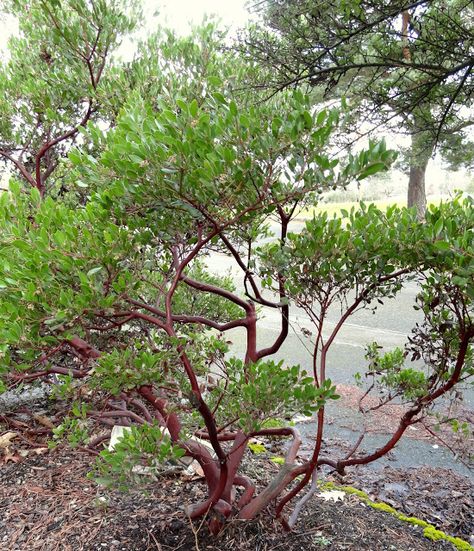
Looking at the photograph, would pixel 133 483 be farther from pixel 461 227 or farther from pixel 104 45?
pixel 104 45

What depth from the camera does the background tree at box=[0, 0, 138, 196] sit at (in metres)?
2.68

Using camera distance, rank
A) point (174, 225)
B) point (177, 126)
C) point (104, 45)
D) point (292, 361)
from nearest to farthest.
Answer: point (177, 126)
point (174, 225)
point (104, 45)
point (292, 361)

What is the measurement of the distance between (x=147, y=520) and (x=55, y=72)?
2.64 meters

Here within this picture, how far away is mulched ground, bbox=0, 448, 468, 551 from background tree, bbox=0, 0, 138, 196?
6.28ft

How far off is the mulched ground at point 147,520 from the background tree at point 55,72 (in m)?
1.91

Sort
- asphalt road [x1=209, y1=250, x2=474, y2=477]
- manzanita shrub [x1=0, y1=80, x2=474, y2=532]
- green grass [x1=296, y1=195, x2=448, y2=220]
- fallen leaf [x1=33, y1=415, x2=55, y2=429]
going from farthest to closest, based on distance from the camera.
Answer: asphalt road [x1=209, y1=250, x2=474, y2=477] < fallen leaf [x1=33, y1=415, x2=55, y2=429] < green grass [x1=296, y1=195, x2=448, y2=220] < manzanita shrub [x1=0, y1=80, x2=474, y2=532]

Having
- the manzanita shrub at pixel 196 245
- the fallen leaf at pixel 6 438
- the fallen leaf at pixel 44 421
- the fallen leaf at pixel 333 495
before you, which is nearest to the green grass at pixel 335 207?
the manzanita shrub at pixel 196 245

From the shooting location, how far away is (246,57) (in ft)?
8.55

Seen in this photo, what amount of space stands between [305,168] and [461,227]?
23.1 inches

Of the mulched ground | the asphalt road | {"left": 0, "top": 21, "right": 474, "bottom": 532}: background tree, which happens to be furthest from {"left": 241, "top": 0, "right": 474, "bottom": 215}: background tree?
the mulched ground

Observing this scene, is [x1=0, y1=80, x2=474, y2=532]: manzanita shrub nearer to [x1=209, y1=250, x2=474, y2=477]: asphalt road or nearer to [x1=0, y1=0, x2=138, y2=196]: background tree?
[x1=209, y1=250, x2=474, y2=477]: asphalt road

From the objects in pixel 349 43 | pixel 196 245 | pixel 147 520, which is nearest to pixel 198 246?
pixel 196 245

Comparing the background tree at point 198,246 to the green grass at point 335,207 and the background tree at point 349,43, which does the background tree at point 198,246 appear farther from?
the background tree at point 349,43

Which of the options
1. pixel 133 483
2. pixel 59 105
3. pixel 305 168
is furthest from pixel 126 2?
pixel 133 483
